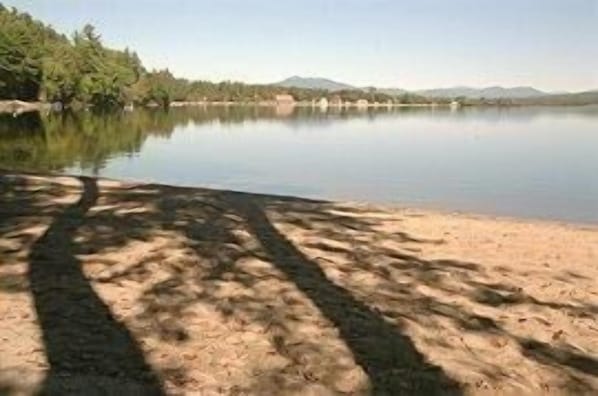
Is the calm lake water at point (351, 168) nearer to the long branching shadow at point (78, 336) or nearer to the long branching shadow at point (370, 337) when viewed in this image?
the long branching shadow at point (370, 337)

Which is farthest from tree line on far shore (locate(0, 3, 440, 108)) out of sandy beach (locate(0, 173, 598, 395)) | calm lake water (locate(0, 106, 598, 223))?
sandy beach (locate(0, 173, 598, 395))

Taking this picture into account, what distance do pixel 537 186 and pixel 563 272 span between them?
26.0 meters

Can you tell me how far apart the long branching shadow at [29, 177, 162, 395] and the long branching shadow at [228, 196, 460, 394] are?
1704 millimetres

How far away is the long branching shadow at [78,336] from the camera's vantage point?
16.6 ft

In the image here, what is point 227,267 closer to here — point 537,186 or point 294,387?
point 294,387

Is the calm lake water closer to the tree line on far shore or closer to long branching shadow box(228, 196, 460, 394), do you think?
long branching shadow box(228, 196, 460, 394)

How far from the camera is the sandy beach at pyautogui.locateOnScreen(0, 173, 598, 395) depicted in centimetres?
536

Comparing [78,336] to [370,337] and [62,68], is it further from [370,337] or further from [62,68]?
[62,68]

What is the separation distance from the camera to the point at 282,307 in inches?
268

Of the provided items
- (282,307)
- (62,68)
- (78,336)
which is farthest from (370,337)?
(62,68)

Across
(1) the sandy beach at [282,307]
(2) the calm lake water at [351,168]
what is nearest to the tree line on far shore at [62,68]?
(2) the calm lake water at [351,168]

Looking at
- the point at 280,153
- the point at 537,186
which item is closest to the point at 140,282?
the point at 537,186

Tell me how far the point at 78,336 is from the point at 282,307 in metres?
1.92

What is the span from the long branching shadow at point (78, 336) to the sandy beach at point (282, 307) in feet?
0.06
